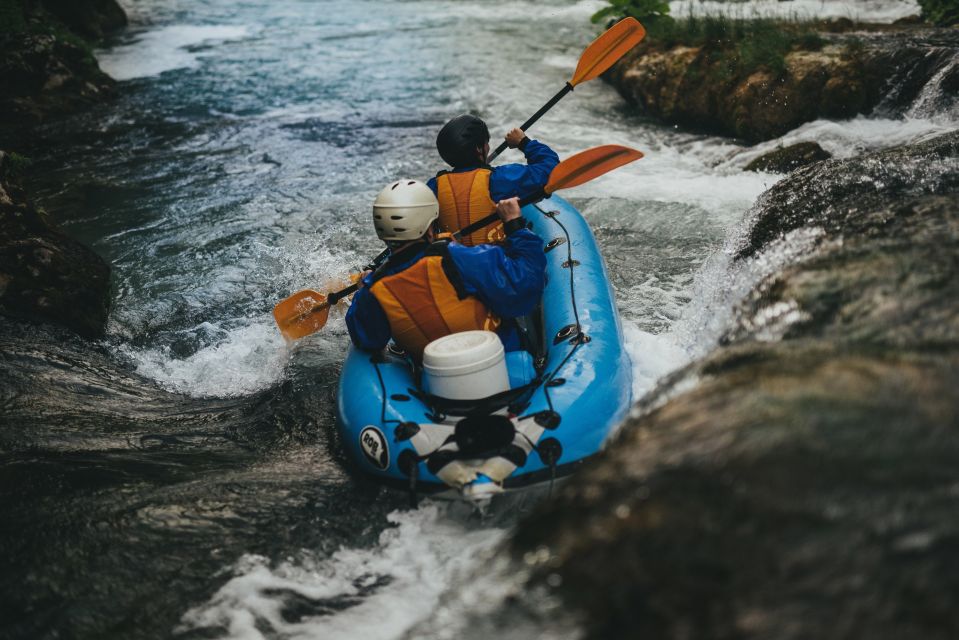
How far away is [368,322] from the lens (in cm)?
342

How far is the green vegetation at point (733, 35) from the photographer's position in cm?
729

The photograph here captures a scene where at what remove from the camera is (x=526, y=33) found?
13.1m

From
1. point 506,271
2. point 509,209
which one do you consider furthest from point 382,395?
point 509,209

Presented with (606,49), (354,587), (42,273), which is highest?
(606,49)

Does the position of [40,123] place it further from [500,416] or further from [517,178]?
[500,416]

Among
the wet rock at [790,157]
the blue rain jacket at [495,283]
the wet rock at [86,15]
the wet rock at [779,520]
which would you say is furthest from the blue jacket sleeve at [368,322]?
the wet rock at [86,15]

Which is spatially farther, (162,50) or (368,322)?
(162,50)

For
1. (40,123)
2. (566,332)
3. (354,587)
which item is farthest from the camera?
(40,123)

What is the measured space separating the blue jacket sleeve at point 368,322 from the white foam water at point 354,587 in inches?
34.9

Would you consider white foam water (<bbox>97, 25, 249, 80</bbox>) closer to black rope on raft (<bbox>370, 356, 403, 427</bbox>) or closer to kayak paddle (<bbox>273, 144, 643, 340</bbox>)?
kayak paddle (<bbox>273, 144, 643, 340</bbox>)

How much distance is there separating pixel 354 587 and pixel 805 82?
6204 millimetres

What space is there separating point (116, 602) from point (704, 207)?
204 inches

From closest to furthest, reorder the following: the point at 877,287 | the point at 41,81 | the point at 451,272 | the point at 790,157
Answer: the point at 877,287
the point at 451,272
the point at 790,157
the point at 41,81

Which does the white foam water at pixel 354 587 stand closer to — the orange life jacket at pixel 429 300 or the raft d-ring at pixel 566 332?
the orange life jacket at pixel 429 300
